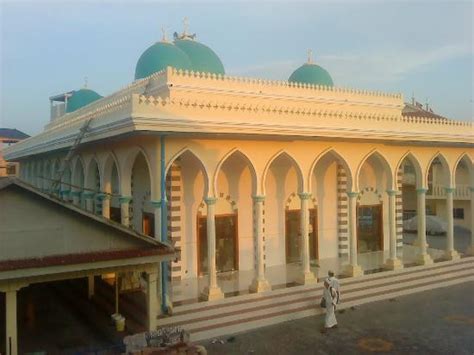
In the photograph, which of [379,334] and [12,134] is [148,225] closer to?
[379,334]

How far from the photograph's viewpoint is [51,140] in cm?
1834

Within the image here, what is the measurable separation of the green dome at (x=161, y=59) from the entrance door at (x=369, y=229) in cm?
886

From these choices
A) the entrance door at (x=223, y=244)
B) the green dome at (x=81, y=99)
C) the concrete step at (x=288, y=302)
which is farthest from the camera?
the green dome at (x=81, y=99)

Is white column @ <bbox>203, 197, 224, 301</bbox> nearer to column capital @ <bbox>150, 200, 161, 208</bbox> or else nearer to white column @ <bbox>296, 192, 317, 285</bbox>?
column capital @ <bbox>150, 200, 161, 208</bbox>

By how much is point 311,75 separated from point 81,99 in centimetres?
1223

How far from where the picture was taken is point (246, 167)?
15.5 metres

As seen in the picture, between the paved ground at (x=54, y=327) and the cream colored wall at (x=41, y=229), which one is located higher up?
the cream colored wall at (x=41, y=229)

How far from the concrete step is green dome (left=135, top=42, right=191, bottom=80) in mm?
9081

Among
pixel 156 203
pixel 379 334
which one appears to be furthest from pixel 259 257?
pixel 379 334

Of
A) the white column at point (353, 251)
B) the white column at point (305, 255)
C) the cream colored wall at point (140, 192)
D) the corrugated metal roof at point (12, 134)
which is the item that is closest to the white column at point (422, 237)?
the white column at point (353, 251)

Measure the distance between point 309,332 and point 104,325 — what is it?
4.96m

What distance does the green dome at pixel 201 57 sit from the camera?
714 inches

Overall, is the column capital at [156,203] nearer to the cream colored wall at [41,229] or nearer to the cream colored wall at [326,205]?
the cream colored wall at [41,229]

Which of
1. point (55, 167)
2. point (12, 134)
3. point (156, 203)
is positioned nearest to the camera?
point (156, 203)
